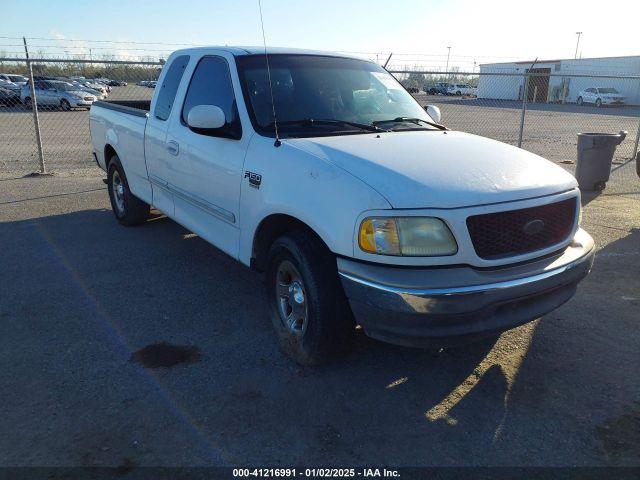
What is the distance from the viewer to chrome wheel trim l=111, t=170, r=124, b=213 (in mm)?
6918

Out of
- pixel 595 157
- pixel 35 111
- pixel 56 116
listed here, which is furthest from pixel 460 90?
pixel 35 111

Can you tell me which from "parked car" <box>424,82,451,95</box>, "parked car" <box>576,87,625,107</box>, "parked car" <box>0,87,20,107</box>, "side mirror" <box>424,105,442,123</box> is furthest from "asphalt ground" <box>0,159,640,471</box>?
"parked car" <box>424,82,451,95</box>

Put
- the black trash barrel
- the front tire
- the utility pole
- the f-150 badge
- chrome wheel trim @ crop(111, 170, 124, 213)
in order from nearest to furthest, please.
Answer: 1. the front tire
2. the f-150 badge
3. chrome wheel trim @ crop(111, 170, 124, 213)
4. the black trash barrel
5. the utility pole

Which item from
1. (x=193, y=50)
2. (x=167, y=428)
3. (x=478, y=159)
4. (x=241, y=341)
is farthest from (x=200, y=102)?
(x=167, y=428)

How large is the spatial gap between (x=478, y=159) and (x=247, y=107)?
1.70m

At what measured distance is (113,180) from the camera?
712 cm

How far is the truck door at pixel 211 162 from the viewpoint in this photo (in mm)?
4043

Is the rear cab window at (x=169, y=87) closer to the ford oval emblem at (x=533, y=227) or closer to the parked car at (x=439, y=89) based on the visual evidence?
the ford oval emblem at (x=533, y=227)

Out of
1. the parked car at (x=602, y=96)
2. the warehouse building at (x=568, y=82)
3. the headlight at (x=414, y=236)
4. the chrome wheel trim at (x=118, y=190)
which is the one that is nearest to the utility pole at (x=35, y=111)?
the chrome wheel trim at (x=118, y=190)

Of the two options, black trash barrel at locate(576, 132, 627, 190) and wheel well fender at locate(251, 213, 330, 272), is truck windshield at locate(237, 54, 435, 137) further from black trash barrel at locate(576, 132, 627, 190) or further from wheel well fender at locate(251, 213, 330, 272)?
black trash barrel at locate(576, 132, 627, 190)

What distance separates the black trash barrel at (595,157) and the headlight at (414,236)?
290 inches

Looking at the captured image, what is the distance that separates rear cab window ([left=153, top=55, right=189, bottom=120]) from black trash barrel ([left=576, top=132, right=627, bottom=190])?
6.97 metres

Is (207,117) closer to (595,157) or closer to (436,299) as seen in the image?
(436,299)

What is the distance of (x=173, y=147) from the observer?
16.0ft
